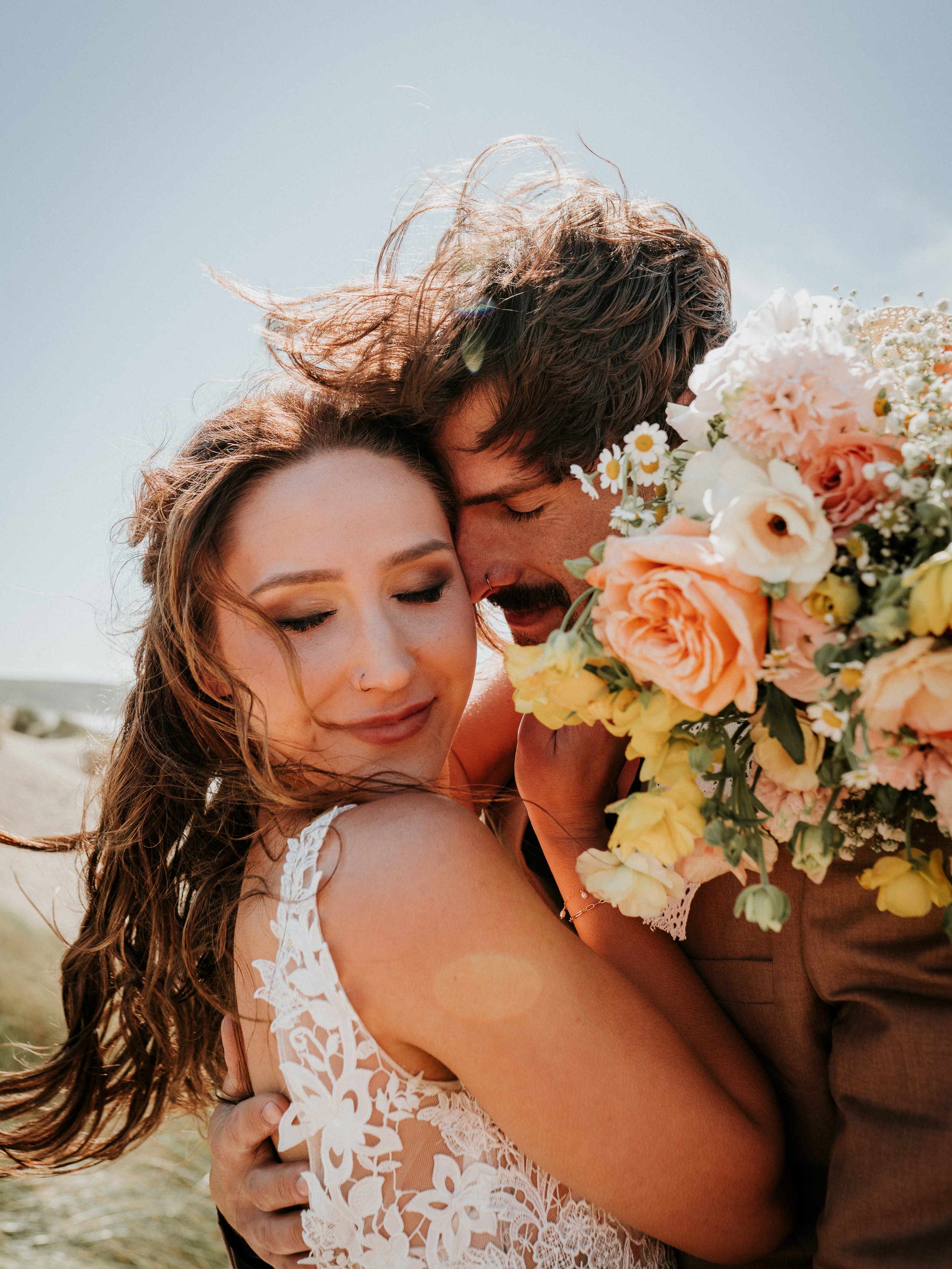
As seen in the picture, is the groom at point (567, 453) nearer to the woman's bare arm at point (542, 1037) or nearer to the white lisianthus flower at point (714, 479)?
the woman's bare arm at point (542, 1037)

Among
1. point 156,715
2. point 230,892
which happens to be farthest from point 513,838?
point 156,715

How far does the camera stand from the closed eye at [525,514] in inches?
109

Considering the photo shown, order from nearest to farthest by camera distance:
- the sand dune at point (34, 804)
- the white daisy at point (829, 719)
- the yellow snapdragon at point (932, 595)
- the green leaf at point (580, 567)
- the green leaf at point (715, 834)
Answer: the yellow snapdragon at point (932, 595) → the white daisy at point (829, 719) → the green leaf at point (715, 834) → the green leaf at point (580, 567) → the sand dune at point (34, 804)

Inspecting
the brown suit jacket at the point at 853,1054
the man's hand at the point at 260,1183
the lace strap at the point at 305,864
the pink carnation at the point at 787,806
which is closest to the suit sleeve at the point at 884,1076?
the brown suit jacket at the point at 853,1054

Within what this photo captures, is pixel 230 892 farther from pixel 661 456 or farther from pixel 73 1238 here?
pixel 73 1238

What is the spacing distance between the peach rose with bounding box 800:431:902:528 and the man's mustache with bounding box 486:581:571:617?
1524 millimetres

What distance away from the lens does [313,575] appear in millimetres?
2275

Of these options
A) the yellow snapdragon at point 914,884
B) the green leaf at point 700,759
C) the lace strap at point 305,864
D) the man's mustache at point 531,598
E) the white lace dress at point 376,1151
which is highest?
the green leaf at point 700,759

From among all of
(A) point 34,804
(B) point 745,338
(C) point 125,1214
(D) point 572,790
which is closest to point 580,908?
(D) point 572,790

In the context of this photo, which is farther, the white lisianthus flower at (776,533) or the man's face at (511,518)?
the man's face at (511,518)

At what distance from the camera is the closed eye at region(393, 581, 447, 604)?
245 cm

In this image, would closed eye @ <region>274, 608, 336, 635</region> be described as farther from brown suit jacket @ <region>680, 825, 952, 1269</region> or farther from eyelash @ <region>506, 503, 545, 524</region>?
brown suit jacket @ <region>680, 825, 952, 1269</region>

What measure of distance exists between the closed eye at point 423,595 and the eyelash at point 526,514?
1.35ft

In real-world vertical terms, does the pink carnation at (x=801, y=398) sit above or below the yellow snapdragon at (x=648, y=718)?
above
